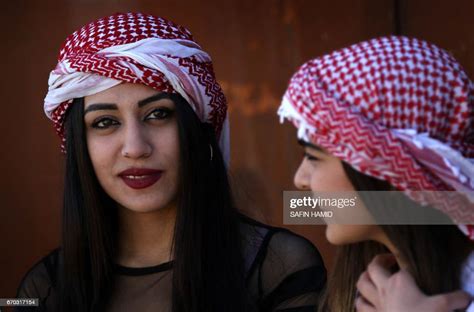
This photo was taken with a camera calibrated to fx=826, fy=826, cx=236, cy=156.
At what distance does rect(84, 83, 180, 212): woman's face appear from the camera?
2572 mm

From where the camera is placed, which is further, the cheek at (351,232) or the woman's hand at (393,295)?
the cheek at (351,232)

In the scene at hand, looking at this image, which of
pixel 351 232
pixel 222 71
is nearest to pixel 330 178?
pixel 351 232

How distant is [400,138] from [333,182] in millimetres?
228

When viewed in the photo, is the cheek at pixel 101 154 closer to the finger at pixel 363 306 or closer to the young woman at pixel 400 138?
the young woman at pixel 400 138

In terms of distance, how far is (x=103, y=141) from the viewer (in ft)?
8.61

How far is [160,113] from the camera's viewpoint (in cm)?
262

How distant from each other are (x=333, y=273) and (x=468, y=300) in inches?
19.4

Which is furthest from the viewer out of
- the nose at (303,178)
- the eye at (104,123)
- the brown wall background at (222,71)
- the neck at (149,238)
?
A: the brown wall background at (222,71)

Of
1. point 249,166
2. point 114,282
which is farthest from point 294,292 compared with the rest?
point 249,166

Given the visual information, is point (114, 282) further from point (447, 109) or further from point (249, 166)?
point (249, 166)

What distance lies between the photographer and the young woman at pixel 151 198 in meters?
2.59

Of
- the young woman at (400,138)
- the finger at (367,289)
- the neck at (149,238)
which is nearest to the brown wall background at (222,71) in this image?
the neck at (149,238)

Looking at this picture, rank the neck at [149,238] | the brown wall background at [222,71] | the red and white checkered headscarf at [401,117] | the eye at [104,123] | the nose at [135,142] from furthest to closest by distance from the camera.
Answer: the brown wall background at [222,71], the neck at [149,238], the eye at [104,123], the nose at [135,142], the red and white checkered headscarf at [401,117]

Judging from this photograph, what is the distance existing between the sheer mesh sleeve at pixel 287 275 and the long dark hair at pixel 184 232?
0.26ft
